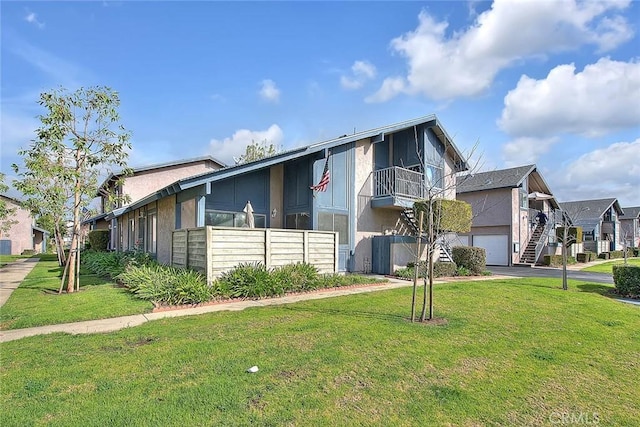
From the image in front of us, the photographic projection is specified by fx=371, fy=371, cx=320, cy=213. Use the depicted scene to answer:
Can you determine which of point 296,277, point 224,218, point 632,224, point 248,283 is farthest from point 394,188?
point 632,224

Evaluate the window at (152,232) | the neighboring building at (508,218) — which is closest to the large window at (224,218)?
the window at (152,232)

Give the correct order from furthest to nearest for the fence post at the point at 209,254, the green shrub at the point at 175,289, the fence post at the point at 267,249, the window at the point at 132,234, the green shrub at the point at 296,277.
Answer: the window at the point at 132,234 < the fence post at the point at 267,249 < the green shrub at the point at 296,277 < the fence post at the point at 209,254 < the green shrub at the point at 175,289

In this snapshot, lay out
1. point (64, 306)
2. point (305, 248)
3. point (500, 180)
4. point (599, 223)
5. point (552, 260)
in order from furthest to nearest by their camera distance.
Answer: point (599, 223), point (500, 180), point (552, 260), point (305, 248), point (64, 306)

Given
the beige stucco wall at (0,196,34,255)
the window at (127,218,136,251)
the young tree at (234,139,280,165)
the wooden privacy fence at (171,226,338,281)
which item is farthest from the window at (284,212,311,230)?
the beige stucco wall at (0,196,34,255)

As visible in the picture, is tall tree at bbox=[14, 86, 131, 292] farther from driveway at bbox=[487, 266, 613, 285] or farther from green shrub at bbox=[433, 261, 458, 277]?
driveway at bbox=[487, 266, 613, 285]

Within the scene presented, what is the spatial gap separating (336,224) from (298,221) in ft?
5.36

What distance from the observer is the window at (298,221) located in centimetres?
1550

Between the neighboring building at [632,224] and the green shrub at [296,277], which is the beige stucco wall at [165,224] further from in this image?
the neighboring building at [632,224]

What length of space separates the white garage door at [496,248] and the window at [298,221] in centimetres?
1807

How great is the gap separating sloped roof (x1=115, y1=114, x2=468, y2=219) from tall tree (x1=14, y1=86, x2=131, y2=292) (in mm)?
2250

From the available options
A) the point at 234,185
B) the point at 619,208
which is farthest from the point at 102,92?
the point at 619,208

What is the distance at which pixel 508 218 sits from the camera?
2711 cm

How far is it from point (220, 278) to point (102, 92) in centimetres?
671

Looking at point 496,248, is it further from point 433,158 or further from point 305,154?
point 305,154
